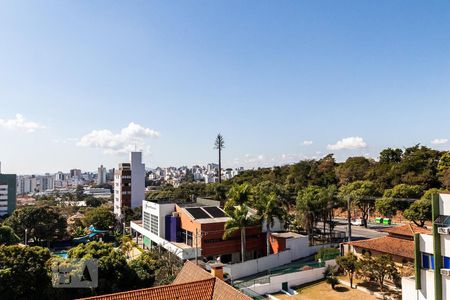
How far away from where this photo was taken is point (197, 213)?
40.8 meters

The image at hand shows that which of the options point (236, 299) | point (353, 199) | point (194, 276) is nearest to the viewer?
point (236, 299)

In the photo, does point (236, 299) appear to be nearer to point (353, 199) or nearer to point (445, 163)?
point (353, 199)

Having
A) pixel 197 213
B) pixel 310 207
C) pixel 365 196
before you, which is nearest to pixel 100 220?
pixel 197 213

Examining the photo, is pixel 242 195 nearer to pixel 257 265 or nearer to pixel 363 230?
pixel 257 265

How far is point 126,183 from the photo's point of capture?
255 ft

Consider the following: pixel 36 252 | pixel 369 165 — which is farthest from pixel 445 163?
pixel 36 252

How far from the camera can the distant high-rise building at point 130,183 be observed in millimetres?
76812

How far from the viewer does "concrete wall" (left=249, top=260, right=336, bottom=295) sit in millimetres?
28811

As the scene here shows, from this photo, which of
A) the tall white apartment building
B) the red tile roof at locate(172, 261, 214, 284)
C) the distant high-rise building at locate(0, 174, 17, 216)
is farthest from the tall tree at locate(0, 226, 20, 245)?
the distant high-rise building at locate(0, 174, 17, 216)

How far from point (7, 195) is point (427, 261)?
369 feet

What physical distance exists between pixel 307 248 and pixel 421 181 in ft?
93.1

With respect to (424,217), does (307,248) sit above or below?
below

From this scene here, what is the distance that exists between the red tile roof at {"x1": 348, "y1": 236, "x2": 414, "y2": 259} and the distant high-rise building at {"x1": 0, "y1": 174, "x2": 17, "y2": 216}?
331 ft

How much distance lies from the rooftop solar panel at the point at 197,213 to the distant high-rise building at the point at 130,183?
38.6 metres
